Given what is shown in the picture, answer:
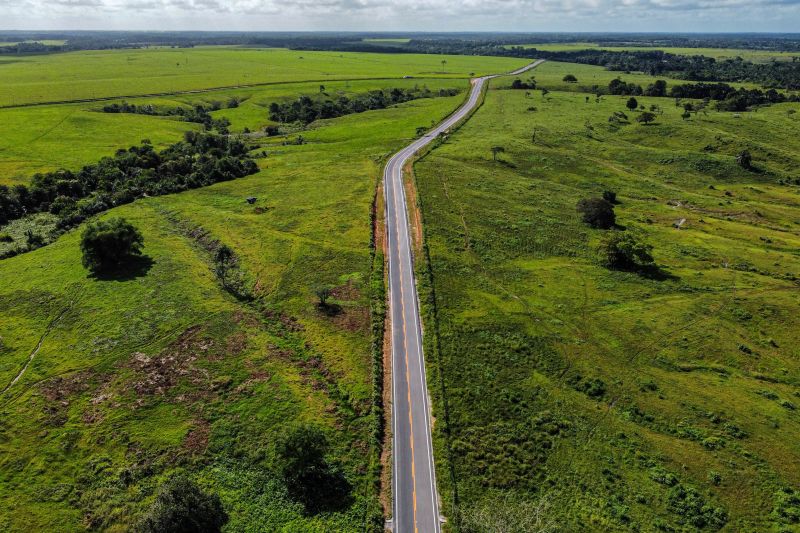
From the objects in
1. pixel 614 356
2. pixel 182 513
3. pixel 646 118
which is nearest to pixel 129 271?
pixel 182 513

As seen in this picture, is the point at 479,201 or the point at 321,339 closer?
the point at 321,339

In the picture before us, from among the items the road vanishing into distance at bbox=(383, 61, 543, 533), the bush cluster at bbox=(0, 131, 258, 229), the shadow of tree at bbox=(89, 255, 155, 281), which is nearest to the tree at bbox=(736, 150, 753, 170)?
the road vanishing into distance at bbox=(383, 61, 543, 533)

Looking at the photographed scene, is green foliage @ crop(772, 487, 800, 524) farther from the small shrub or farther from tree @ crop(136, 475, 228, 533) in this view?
the small shrub

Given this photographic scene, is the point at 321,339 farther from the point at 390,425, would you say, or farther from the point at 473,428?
the point at 473,428

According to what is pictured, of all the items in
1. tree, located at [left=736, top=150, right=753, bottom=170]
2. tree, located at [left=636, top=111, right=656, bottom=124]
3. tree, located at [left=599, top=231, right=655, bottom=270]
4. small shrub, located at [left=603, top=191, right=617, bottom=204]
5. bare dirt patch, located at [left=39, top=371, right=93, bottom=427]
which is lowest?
bare dirt patch, located at [left=39, top=371, right=93, bottom=427]

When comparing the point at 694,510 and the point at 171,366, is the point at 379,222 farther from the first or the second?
the point at 694,510

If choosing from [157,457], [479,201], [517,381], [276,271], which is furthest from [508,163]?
[157,457]
